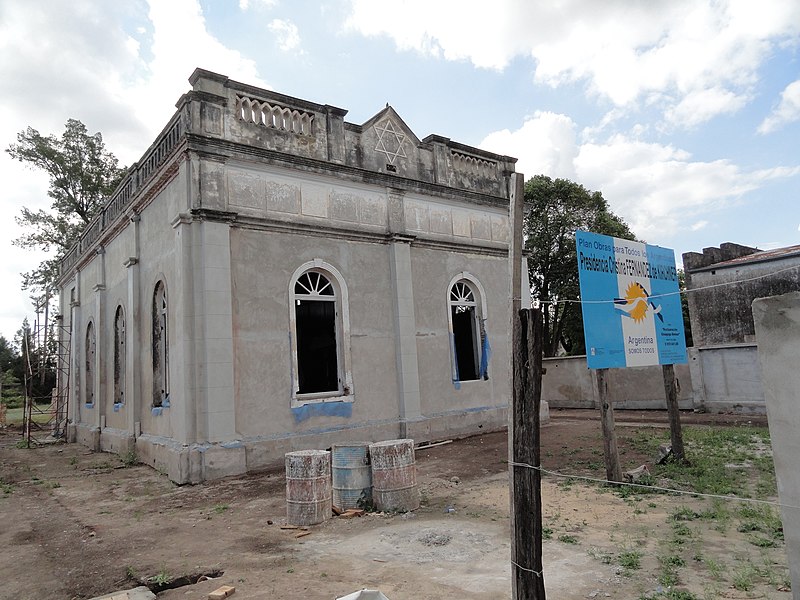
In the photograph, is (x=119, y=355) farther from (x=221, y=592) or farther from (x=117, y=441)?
(x=221, y=592)

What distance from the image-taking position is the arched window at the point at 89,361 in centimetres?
1700

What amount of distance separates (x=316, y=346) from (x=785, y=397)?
878cm

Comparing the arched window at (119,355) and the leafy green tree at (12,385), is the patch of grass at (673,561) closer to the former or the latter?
the arched window at (119,355)

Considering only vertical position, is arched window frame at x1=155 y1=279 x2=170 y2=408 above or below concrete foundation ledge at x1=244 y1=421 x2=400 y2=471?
above

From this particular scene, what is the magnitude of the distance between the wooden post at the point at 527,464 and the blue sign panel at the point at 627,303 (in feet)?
12.6

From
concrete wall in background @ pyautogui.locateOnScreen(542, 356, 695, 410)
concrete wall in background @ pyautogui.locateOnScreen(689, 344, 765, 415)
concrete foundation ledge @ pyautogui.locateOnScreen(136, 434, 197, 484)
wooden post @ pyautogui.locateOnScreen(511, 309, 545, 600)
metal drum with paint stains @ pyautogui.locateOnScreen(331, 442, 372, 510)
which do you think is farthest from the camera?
concrete wall in background @ pyautogui.locateOnScreen(542, 356, 695, 410)

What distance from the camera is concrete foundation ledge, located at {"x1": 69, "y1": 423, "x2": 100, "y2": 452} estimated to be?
1500 centimetres

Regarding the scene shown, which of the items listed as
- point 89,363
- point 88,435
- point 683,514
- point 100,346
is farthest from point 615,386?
point 89,363

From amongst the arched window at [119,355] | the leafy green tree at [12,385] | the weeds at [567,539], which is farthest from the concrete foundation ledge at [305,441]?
the leafy green tree at [12,385]

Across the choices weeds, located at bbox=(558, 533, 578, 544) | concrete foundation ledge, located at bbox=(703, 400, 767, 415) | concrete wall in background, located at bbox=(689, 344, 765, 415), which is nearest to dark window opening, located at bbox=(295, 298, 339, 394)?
weeds, located at bbox=(558, 533, 578, 544)

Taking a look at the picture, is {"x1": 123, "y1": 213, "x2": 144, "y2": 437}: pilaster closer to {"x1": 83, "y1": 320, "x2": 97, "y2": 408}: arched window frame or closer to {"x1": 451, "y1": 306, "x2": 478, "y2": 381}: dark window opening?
{"x1": 83, "y1": 320, "x2": 97, "y2": 408}: arched window frame

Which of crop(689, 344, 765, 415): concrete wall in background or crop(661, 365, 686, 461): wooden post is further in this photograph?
crop(689, 344, 765, 415): concrete wall in background

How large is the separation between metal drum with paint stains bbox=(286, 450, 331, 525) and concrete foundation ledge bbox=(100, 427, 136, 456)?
722 cm

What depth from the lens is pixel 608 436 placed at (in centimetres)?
745
